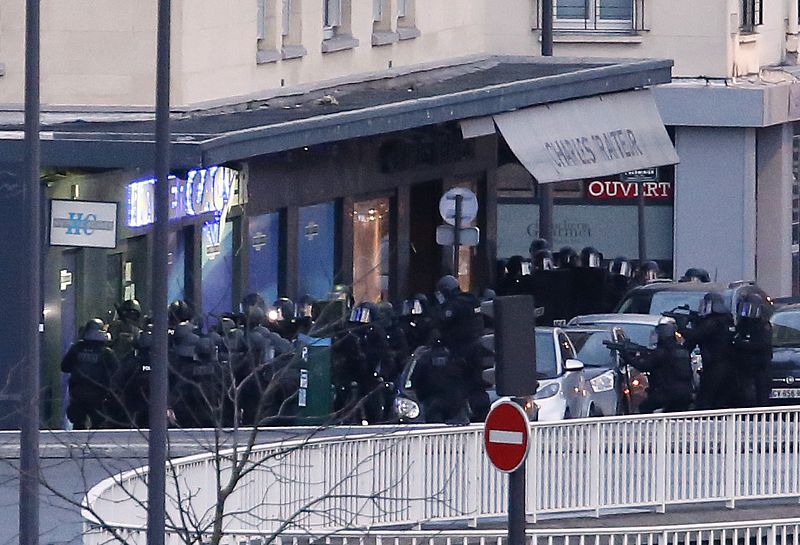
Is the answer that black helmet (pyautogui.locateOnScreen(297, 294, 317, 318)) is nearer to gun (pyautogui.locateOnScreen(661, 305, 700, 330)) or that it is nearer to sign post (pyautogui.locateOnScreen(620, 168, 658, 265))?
gun (pyautogui.locateOnScreen(661, 305, 700, 330))

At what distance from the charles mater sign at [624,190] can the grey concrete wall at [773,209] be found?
1.81m

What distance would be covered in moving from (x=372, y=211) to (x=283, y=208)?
164 inches

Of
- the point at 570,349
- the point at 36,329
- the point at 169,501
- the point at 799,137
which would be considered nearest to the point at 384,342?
the point at 570,349

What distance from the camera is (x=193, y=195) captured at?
24375 millimetres

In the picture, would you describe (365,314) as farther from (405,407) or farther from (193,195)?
(193,195)

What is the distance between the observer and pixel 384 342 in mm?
21438

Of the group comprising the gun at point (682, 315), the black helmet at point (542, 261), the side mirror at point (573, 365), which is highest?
the black helmet at point (542, 261)

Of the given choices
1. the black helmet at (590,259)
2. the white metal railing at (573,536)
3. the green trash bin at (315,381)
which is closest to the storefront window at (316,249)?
the black helmet at (590,259)

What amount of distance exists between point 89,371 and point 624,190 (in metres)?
22.4

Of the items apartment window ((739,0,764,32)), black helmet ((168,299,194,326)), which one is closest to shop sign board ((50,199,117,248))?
black helmet ((168,299,194,326))

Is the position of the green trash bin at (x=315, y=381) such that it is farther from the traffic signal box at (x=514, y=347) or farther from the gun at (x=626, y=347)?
the traffic signal box at (x=514, y=347)

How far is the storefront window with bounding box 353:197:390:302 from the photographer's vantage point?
31578mm

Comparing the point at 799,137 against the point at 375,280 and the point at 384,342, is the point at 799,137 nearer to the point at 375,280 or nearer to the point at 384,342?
the point at 375,280

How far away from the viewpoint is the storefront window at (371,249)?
31578mm
